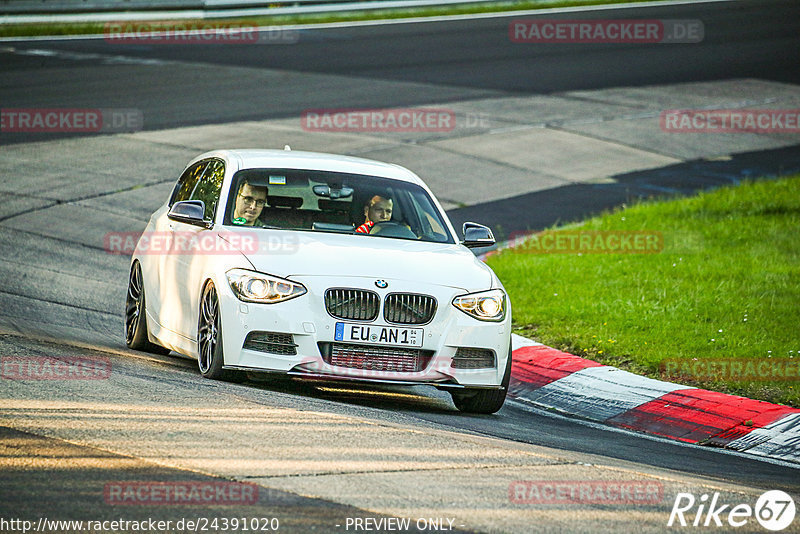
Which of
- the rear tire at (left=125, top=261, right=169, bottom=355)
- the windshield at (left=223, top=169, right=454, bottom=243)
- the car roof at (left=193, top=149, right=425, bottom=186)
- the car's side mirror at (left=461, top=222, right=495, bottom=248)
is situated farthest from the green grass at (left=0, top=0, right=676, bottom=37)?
the car's side mirror at (left=461, top=222, right=495, bottom=248)

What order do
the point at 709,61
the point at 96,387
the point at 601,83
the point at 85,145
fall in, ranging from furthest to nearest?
1. the point at 709,61
2. the point at 601,83
3. the point at 85,145
4. the point at 96,387

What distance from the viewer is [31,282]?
11977 millimetres

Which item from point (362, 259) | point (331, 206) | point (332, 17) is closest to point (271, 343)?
point (362, 259)

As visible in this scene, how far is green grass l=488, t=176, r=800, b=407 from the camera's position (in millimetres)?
10273

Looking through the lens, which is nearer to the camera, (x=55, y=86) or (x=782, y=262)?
(x=782, y=262)

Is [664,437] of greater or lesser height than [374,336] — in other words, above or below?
below

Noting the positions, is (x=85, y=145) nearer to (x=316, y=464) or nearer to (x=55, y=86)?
(x=55, y=86)

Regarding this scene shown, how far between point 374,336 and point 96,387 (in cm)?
173

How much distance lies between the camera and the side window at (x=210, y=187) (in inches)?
365

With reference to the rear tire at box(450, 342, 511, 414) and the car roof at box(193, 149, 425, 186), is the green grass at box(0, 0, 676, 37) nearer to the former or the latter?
the car roof at box(193, 149, 425, 186)

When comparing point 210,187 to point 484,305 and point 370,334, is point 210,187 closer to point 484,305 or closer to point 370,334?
point 370,334

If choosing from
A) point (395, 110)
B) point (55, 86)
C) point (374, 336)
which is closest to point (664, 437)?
point (374, 336)

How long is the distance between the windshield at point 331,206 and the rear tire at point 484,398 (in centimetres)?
120

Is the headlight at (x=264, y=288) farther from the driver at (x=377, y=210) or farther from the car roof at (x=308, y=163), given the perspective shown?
the car roof at (x=308, y=163)
